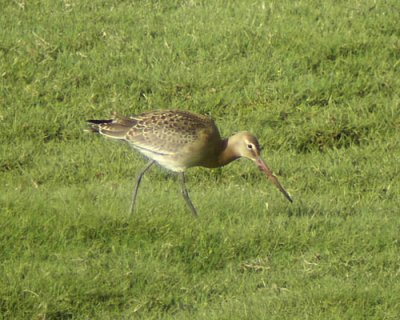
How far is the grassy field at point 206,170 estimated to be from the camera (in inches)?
336

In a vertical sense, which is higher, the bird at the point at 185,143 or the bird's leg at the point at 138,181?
the bird at the point at 185,143

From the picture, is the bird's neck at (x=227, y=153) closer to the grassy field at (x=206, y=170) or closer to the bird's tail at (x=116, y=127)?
the grassy field at (x=206, y=170)

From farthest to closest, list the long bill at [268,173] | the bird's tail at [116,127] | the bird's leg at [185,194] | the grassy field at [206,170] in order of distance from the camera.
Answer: the bird's tail at [116,127], the long bill at [268,173], the bird's leg at [185,194], the grassy field at [206,170]

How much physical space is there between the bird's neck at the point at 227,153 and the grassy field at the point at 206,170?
1.10ft

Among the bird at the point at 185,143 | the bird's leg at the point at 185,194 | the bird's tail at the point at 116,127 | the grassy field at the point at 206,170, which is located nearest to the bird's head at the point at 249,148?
the bird at the point at 185,143

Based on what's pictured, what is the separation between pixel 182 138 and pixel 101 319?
2.59 meters

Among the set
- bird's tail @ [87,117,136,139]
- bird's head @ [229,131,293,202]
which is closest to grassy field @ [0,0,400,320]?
bird's head @ [229,131,293,202]

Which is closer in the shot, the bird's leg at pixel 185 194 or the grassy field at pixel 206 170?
the grassy field at pixel 206 170

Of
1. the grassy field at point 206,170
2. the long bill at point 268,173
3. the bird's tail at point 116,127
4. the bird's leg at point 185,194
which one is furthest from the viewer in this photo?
the bird's tail at point 116,127

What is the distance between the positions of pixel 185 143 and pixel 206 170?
1.23 m

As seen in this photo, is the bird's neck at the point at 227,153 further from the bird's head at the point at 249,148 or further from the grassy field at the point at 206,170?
the grassy field at the point at 206,170

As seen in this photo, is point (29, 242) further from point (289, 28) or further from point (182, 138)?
point (289, 28)

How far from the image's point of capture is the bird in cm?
1033

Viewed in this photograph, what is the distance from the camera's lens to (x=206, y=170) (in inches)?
453
